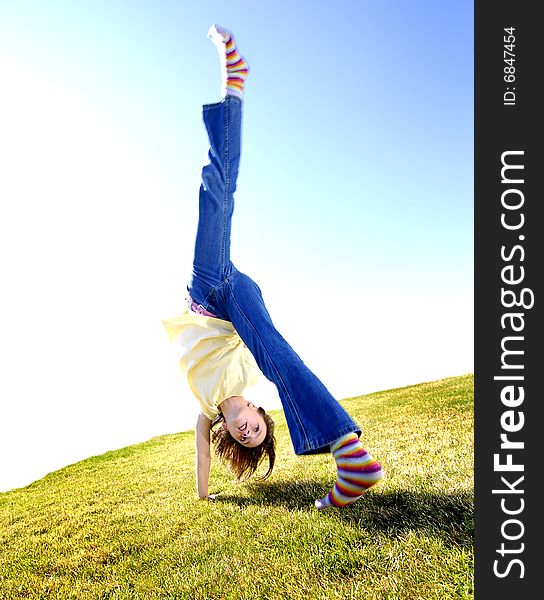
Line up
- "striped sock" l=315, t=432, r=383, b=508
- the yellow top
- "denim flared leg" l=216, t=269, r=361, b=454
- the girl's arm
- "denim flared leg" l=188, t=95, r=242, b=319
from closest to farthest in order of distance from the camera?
"striped sock" l=315, t=432, r=383, b=508 < "denim flared leg" l=216, t=269, r=361, b=454 < the yellow top < "denim flared leg" l=188, t=95, r=242, b=319 < the girl's arm

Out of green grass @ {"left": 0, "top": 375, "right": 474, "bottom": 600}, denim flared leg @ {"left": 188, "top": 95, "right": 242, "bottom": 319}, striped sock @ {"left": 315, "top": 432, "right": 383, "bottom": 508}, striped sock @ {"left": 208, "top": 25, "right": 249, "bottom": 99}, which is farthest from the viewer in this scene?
striped sock @ {"left": 208, "top": 25, "right": 249, "bottom": 99}

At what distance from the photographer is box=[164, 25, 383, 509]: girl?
3062mm

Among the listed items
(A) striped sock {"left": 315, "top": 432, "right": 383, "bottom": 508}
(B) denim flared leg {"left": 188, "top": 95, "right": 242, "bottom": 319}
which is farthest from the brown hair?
(A) striped sock {"left": 315, "top": 432, "right": 383, "bottom": 508}

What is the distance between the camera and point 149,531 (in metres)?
3.38

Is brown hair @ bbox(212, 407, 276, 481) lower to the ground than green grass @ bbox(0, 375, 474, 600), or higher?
higher

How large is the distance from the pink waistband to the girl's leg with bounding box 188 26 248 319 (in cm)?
3

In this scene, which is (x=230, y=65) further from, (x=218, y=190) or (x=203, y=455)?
(x=203, y=455)

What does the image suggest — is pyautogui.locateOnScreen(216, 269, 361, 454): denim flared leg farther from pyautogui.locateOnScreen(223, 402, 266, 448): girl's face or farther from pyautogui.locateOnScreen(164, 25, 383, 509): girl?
pyautogui.locateOnScreen(223, 402, 266, 448): girl's face

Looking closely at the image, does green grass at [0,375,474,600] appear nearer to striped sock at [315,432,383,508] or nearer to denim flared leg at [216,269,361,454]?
striped sock at [315,432,383,508]

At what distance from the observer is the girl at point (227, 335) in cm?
306

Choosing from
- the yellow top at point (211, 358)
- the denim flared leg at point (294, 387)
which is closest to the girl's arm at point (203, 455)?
the yellow top at point (211, 358)

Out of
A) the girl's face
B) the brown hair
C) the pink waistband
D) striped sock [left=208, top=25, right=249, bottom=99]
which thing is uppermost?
striped sock [left=208, top=25, right=249, bottom=99]

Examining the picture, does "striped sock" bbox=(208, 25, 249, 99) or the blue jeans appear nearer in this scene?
the blue jeans

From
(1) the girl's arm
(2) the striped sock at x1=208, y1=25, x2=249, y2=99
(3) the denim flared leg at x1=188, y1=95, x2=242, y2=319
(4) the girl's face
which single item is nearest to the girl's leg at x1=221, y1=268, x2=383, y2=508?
(3) the denim flared leg at x1=188, y1=95, x2=242, y2=319
